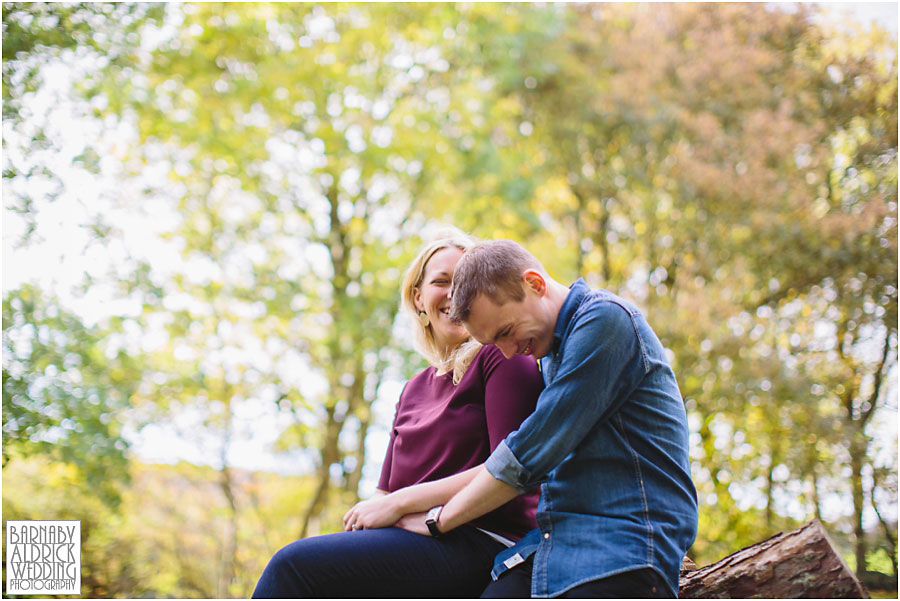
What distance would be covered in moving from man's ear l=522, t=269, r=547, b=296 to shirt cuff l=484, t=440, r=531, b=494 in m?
0.37

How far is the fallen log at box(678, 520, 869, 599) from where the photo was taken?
2.00 metres

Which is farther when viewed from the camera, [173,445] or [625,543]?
[173,445]

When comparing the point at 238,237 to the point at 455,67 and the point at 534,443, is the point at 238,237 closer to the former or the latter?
the point at 455,67

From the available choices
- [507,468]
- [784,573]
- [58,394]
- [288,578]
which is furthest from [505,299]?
[58,394]

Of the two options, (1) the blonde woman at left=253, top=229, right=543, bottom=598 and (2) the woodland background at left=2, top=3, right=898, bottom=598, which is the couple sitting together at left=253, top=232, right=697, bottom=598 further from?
(2) the woodland background at left=2, top=3, right=898, bottom=598

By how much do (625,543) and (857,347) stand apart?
577 cm

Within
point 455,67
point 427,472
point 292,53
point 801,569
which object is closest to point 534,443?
point 427,472

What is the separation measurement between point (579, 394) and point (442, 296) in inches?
28.5

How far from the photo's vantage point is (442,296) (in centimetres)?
228

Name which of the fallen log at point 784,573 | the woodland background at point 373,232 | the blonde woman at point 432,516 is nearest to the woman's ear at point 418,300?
the blonde woman at point 432,516

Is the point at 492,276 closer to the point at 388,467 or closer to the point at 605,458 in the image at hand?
the point at 605,458

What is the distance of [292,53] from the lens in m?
7.41

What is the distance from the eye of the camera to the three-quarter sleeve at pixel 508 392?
1902 millimetres

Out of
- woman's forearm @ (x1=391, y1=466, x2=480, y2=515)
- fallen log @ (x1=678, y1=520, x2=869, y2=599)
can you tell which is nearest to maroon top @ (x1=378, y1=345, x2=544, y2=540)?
woman's forearm @ (x1=391, y1=466, x2=480, y2=515)
